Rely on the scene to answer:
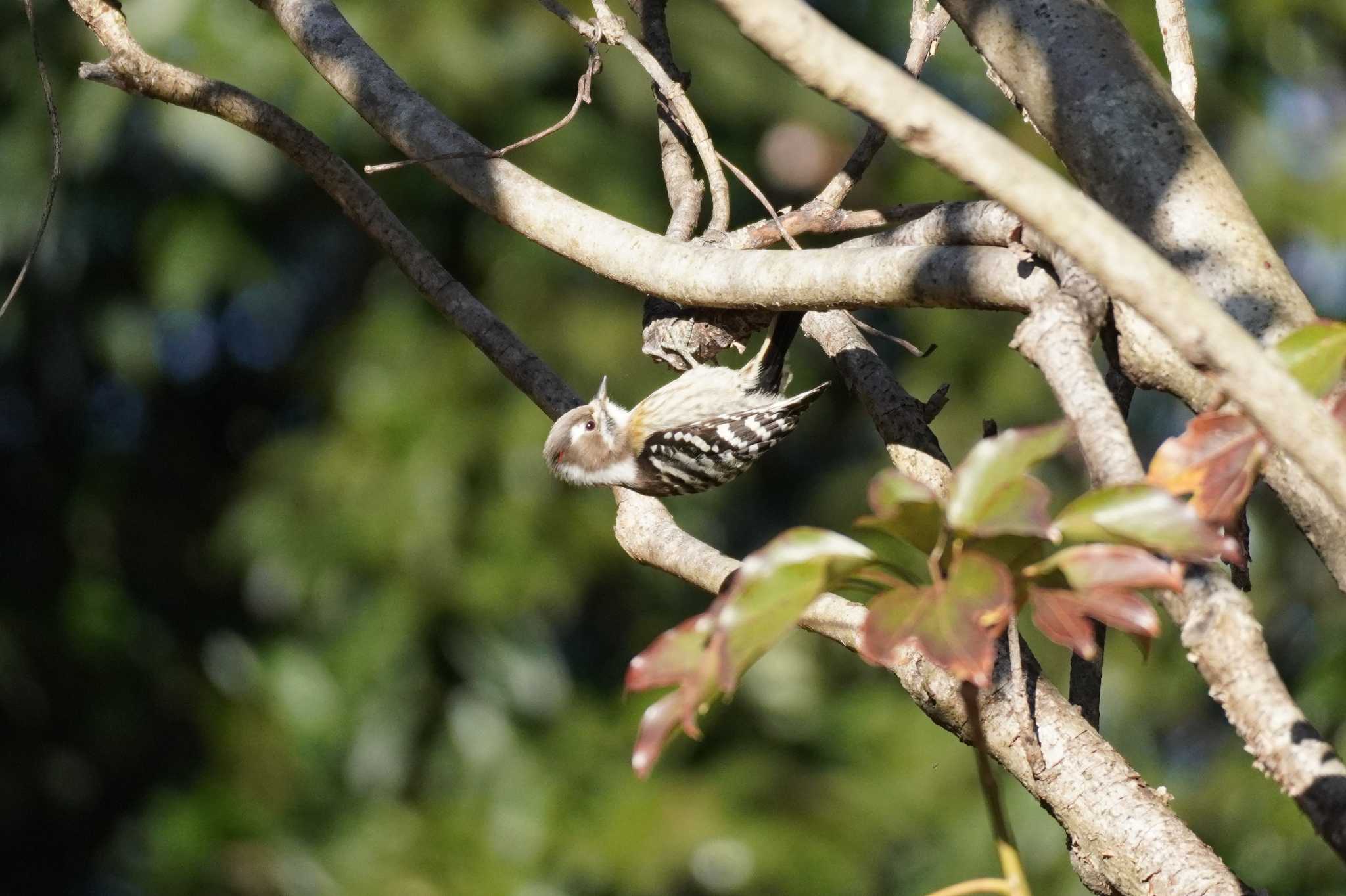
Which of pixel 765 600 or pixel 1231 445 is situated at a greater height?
pixel 1231 445

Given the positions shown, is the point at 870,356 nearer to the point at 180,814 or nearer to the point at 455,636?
the point at 455,636

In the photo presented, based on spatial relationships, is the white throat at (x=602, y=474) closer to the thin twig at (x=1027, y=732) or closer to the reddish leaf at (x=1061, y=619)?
the thin twig at (x=1027, y=732)

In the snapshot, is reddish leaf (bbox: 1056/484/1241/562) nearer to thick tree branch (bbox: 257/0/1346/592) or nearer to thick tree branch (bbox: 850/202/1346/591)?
thick tree branch (bbox: 257/0/1346/592)

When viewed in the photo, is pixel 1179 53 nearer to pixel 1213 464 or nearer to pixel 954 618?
pixel 1213 464

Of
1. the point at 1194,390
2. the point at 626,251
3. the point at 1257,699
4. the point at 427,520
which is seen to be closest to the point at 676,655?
the point at 1257,699

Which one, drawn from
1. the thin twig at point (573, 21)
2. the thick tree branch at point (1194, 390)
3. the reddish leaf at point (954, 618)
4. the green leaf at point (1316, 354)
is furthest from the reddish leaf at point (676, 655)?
the thin twig at point (573, 21)

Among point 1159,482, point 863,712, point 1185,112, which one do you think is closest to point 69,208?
point 863,712

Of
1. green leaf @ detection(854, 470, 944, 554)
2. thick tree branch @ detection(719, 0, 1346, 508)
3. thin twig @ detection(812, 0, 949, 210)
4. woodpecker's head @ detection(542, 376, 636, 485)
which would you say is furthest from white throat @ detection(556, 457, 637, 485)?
green leaf @ detection(854, 470, 944, 554)
